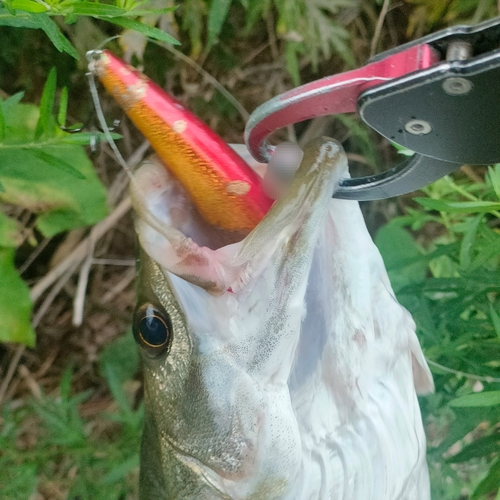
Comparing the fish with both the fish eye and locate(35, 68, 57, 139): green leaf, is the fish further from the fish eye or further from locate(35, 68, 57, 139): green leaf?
locate(35, 68, 57, 139): green leaf

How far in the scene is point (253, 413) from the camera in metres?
0.65

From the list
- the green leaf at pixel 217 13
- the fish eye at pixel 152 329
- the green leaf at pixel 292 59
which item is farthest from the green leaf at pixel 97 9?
the green leaf at pixel 292 59

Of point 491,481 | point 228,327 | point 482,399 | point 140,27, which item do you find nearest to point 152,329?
point 228,327

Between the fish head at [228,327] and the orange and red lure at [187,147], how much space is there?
1.2 inches

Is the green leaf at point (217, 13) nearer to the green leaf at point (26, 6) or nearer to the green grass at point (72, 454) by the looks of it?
the green leaf at point (26, 6)

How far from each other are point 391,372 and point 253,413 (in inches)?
9.4

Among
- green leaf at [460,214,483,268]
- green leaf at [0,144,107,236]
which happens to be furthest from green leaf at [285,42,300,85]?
green leaf at [460,214,483,268]

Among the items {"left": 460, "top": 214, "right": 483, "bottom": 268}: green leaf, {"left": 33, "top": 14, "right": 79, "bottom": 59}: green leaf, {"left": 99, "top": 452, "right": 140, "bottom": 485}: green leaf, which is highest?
→ {"left": 33, "top": 14, "right": 79, "bottom": 59}: green leaf

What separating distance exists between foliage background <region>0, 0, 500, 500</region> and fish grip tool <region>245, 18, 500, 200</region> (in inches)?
10.0

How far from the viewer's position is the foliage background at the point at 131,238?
40.5 inches

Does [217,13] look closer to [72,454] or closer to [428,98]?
[428,98]

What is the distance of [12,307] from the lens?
1.57 m

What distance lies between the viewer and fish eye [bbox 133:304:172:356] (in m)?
0.68

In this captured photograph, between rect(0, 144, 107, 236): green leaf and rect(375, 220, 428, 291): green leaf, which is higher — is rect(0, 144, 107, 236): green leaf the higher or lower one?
the higher one
